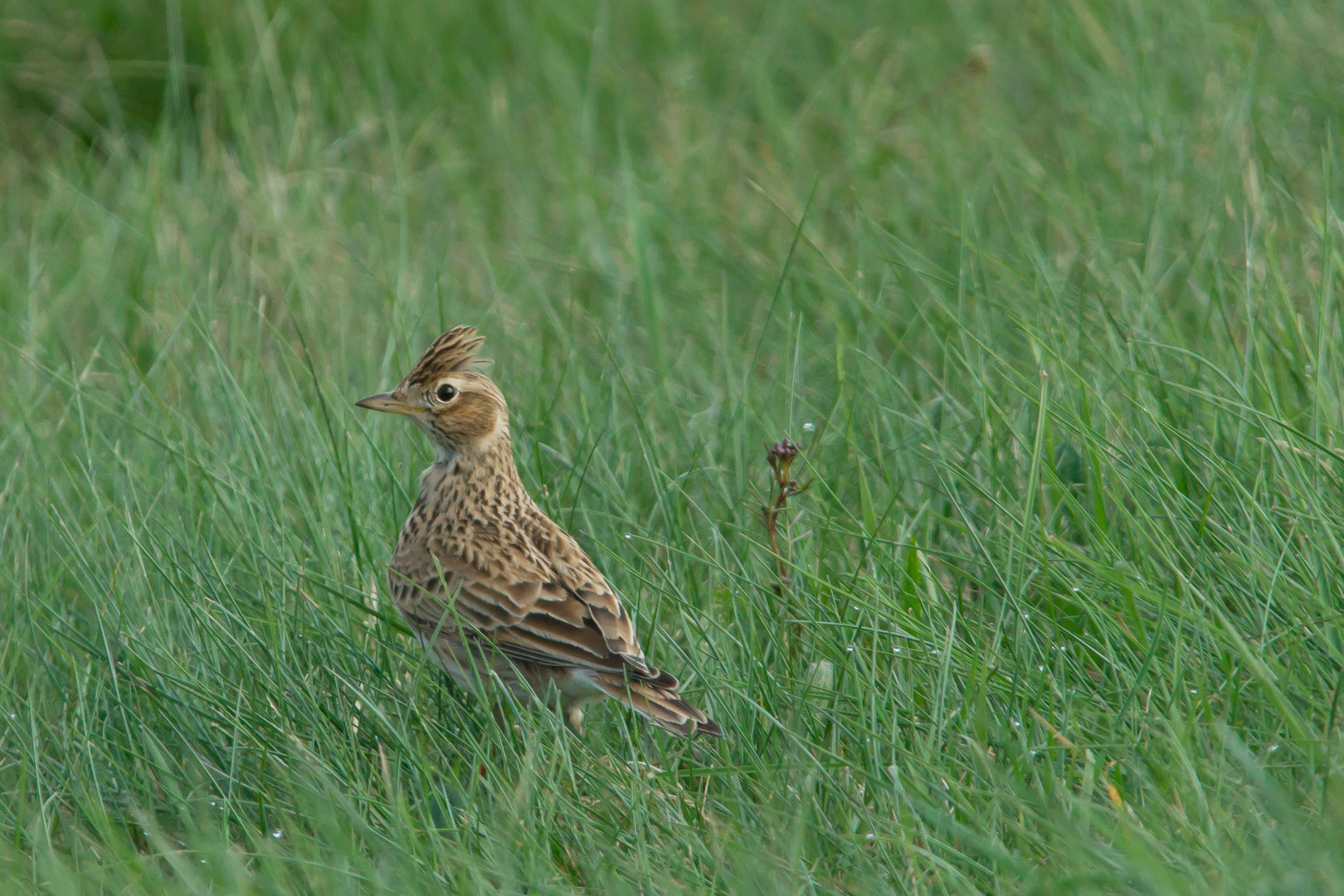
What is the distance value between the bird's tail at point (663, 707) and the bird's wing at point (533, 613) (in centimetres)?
7

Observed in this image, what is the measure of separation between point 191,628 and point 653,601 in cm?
128

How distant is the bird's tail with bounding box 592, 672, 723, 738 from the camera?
3.73m

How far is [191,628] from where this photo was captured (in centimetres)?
429

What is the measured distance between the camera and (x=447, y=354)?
14.9 feet

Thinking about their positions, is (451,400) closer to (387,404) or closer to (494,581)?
(387,404)

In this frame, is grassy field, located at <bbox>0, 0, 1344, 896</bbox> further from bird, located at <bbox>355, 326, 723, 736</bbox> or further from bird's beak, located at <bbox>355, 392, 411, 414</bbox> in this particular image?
bird's beak, located at <bbox>355, 392, 411, 414</bbox>

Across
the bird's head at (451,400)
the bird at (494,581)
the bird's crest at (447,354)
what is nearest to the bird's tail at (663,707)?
the bird at (494,581)

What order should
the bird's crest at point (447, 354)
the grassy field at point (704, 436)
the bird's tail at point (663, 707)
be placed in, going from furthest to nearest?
the bird's crest at point (447, 354) < the bird's tail at point (663, 707) < the grassy field at point (704, 436)

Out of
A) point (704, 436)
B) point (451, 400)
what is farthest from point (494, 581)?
point (704, 436)

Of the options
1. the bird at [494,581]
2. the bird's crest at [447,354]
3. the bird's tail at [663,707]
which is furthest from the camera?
the bird's crest at [447,354]

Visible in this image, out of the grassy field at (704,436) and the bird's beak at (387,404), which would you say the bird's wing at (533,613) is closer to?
the grassy field at (704,436)

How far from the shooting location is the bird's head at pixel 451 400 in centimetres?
454

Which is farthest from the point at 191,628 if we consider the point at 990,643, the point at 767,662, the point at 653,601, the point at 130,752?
the point at 990,643

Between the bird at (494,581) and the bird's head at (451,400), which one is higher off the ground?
the bird's head at (451,400)
